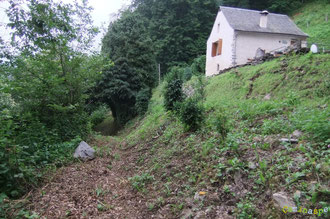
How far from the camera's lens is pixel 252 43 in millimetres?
16875

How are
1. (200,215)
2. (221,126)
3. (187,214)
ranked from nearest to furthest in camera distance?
(200,215) < (187,214) < (221,126)

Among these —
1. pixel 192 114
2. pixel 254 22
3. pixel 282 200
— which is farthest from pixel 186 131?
pixel 254 22

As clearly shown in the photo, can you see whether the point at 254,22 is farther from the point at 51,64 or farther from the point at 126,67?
the point at 51,64

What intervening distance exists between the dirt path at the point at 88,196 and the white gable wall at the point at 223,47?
560 inches

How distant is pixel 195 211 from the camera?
3275 millimetres

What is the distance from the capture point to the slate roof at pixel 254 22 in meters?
16.8

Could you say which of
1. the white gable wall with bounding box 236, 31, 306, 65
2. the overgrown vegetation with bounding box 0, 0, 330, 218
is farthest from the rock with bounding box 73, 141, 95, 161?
the white gable wall with bounding box 236, 31, 306, 65

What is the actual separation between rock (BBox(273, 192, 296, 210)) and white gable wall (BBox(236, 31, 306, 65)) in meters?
15.5

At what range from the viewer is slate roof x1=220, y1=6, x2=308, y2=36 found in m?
16.8

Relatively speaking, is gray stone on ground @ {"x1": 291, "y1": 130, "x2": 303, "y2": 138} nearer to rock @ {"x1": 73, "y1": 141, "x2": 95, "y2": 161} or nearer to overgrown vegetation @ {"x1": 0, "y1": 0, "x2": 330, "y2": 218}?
overgrown vegetation @ {"x1": 0, "y1": 0, "x2": 330, "y2": 218}

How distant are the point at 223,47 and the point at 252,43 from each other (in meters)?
2.28

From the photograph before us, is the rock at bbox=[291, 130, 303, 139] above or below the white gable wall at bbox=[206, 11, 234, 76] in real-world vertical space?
below

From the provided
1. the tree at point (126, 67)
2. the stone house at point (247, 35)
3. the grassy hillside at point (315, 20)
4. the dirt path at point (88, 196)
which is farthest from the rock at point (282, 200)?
the grassy hillside at point (315, 20)

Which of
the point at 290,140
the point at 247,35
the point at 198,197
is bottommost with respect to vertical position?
the point at 198,197
